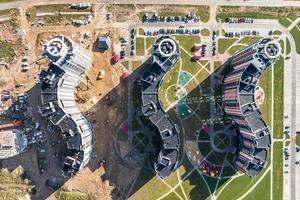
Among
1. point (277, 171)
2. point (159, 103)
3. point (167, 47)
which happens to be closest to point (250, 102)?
point (159, 103)

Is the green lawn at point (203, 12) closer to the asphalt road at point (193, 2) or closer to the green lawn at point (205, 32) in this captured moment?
the asphalt road at point (193, 2)

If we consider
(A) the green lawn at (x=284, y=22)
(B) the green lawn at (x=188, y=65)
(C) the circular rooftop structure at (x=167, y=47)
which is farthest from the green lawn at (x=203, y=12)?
(C) the circular rooftop structure at (x=167, y=47)

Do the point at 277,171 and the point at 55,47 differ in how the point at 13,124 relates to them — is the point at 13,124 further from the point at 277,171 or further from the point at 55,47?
the point at 277,171

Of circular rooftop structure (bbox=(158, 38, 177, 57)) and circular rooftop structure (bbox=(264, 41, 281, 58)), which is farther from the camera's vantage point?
circular rooftop structure (bbox=(158, 38, 177, 57))

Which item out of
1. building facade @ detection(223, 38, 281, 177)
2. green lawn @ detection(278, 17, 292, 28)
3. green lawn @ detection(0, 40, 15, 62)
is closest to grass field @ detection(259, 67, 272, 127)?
building facade @ detection(223, 38, 281, 177)

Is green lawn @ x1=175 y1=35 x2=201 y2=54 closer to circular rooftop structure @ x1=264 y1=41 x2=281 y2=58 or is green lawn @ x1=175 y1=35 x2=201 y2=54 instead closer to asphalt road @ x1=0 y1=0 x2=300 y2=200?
asphalt road @ x1=0 y1=0 x2=300 y2=200

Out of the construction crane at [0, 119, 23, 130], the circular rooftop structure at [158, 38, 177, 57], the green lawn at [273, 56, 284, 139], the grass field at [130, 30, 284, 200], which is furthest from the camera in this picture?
the green lawn at [273, 56, 284, 139]

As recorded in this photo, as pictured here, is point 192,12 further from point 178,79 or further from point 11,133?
point 11,133
